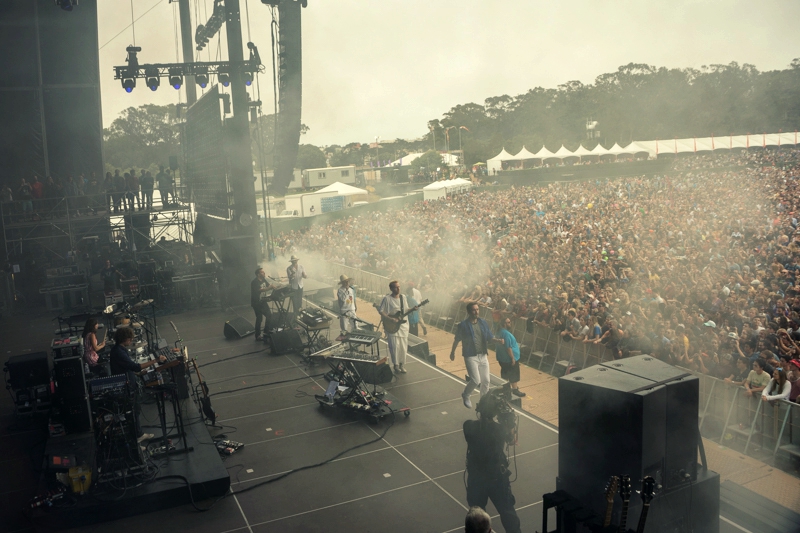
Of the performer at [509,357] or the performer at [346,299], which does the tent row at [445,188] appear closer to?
the performer at [346,299]

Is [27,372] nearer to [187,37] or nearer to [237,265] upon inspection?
[237,265]

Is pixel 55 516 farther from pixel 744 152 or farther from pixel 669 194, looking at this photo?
pixel 744 152

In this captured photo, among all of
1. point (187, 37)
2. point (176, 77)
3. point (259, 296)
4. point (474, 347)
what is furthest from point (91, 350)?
point (187, 37)

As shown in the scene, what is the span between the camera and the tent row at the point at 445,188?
123 ft

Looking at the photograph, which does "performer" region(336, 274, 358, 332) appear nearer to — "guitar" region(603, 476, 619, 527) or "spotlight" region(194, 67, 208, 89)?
"guitar" region(603, 476, 619, 527)

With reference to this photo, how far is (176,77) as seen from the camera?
15.7m

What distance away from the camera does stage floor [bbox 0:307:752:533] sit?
532 centimetres

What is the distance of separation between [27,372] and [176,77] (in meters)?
10.0

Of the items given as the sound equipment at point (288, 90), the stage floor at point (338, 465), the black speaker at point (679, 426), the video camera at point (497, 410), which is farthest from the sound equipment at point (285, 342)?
the sound equipment at point (288, 90)

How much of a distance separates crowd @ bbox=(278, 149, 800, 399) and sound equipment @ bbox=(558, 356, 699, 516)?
435cm

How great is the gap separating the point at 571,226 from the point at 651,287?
30.4ft

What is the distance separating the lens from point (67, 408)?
6875mm

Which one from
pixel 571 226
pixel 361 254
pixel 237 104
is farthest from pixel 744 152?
pixel 237 104

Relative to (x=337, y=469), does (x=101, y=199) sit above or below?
above
